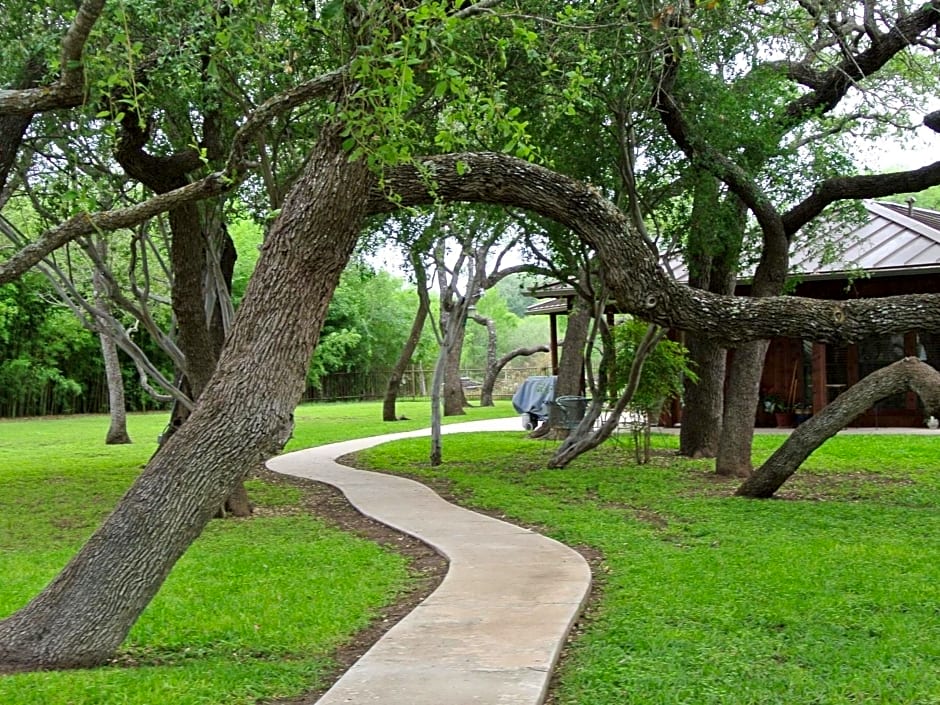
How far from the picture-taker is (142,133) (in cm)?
1053

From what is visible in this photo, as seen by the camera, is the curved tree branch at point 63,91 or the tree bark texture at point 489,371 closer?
the curved tree branch at point 63,91

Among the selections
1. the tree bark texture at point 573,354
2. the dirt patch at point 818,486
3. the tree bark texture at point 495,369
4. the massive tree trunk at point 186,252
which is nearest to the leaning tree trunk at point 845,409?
the dirt patch at point 818,486

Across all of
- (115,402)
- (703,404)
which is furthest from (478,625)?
(115,402)

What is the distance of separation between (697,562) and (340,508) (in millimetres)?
5264

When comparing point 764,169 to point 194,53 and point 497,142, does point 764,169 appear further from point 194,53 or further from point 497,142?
point 194,53

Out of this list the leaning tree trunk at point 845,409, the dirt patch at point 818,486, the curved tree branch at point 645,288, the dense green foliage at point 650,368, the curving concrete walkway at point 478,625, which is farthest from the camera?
the dense green foliage at point 650,368

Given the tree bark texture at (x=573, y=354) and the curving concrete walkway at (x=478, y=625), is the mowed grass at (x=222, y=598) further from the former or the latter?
the tree bark texture at (x=573, y=354)

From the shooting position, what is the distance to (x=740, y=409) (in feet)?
41.8

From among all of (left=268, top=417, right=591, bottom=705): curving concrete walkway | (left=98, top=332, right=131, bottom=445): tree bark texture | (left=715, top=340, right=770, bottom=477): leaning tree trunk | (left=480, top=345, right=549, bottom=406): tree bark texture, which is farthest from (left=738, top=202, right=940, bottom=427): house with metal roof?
(left=98, top=332, right=131, bottom=445): tree bark texture

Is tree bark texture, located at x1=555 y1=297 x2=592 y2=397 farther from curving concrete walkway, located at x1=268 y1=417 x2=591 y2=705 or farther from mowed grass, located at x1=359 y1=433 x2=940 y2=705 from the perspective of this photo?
curving concrete walkway, located at x1=268 y1=417 x2=591 y2=705

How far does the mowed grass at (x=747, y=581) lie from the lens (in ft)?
15.8

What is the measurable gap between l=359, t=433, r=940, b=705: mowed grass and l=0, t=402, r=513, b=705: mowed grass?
154cm

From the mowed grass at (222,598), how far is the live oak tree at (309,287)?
48 cm

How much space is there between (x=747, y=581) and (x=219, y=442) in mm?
3892
